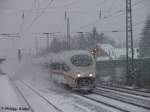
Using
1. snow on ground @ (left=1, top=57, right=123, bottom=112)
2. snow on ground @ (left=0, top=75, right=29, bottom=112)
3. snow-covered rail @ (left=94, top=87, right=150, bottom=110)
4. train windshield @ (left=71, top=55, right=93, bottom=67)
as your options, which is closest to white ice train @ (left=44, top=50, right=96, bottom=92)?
train windshield @ (left=71, top=55, right=93, bottom=67)

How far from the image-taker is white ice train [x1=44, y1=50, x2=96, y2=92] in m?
28.5

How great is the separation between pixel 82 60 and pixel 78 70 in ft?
3.64

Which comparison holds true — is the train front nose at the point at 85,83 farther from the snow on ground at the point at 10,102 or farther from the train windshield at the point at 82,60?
the snow on ground at the point at 10,102

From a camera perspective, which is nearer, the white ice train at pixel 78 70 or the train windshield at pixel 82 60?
the white ice train at pixel 78 70

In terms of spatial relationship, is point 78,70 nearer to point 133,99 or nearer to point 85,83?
point 85,83

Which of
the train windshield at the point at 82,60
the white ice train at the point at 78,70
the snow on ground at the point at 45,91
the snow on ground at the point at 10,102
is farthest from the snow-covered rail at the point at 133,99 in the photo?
the snow on ground at the point at 10,102

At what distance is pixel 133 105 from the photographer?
20.8m

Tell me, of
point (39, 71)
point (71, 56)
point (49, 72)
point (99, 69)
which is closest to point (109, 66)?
point (99, 69)

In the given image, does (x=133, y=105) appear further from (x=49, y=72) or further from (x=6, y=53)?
(x=6, y=53)

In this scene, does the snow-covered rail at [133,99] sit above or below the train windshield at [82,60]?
below

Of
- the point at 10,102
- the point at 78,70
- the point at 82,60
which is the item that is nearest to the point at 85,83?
the point at 78,70

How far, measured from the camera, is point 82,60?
96.9 ft

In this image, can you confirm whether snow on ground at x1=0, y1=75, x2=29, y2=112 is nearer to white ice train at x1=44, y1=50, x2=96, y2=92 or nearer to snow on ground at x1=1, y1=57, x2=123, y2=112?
snow on ground at x1=1, y1=57, x2=123, y2=112

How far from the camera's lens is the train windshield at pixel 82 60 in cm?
2922
